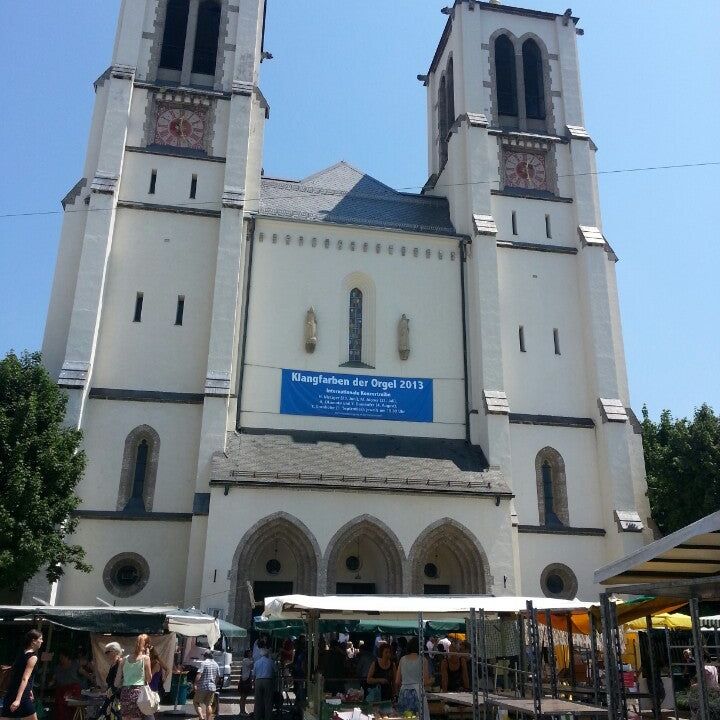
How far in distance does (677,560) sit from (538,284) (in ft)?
67.7

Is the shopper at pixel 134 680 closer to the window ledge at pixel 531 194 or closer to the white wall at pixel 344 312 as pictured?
the white wall at pixel 344 312

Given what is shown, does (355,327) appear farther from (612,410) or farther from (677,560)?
(677,560)

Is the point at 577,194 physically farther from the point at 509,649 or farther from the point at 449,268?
the point at 509,649

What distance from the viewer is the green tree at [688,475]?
78.5 feet

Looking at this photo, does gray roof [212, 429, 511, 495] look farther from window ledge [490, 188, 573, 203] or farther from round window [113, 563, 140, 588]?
window ledge [490, 188, 573, 203]

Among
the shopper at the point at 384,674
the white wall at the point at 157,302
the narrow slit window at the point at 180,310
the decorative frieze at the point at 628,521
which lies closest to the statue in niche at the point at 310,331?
the white wall at the point at 157,302

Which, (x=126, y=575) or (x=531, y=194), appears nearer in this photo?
(x=126, y=575)

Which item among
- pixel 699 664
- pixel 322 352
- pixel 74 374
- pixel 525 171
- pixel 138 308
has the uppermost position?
pixel 525 171

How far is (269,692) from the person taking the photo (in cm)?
1309

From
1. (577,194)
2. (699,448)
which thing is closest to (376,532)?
(699,448)

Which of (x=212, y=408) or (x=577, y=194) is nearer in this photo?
(x=212, y=408)

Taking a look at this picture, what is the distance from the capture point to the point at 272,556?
22469 millimetres

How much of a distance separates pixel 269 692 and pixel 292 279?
50.9ft

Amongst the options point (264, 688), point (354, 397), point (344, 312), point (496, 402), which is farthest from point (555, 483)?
point (264, 688)
